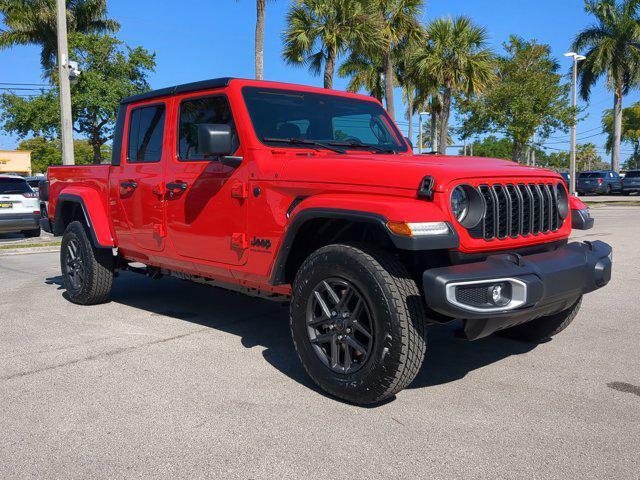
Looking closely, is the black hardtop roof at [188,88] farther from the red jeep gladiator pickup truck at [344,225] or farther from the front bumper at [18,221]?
the front bumper at [18,221]

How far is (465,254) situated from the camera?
11.2ft

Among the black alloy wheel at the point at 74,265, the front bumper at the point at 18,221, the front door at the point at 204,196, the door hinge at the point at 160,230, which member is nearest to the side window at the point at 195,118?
the front door at the point at 204,196

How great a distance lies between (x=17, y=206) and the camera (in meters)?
13.9

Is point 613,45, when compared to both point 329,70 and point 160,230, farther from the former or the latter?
point 160,230

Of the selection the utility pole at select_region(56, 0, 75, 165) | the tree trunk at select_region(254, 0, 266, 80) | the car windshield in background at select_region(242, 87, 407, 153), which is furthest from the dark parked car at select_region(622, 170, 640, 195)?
the car windshield in background at select_region(242, 87, 407, 153)

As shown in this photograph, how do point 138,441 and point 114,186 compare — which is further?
point 114,186

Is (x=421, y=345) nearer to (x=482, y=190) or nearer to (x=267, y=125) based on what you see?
(x=482, y=190)

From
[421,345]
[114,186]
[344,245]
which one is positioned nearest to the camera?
[421,345]

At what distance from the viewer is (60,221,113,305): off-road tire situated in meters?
6.04

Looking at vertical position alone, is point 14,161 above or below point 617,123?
below

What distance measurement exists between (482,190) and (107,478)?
96.1 inches

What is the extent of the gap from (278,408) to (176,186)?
2.06m

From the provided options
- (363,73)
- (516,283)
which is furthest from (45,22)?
(516,283)

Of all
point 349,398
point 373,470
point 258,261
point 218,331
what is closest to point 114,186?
point 218,331
